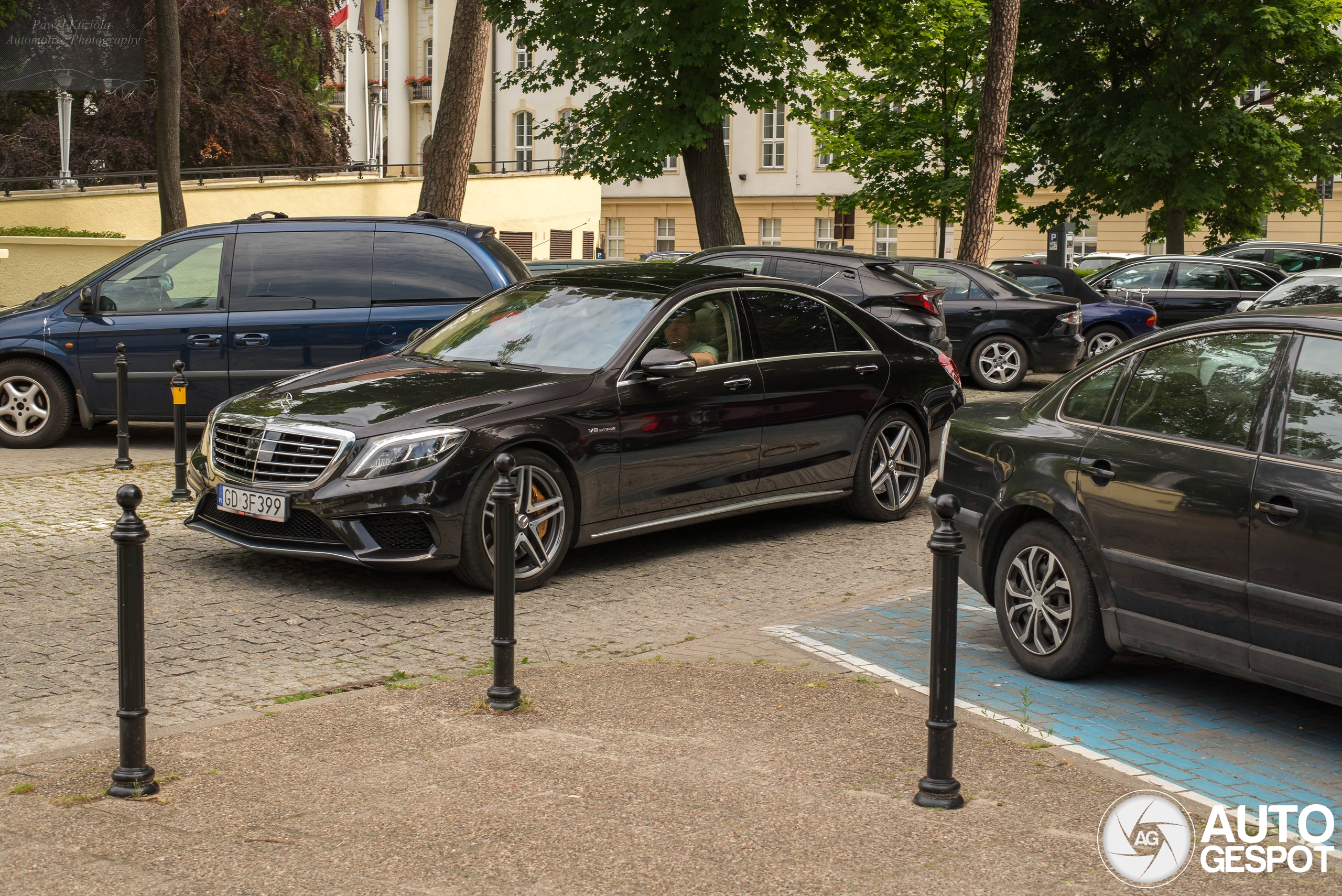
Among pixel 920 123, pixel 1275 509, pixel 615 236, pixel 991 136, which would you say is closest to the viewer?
pixel 1275 509

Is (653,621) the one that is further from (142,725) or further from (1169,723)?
(142,725)

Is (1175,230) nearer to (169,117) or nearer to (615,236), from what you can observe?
(169,117)

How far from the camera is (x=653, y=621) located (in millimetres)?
7156

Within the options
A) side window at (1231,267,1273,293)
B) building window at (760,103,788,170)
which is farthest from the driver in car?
building window at (760,103,788,170)

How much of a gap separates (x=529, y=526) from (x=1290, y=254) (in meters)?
23.5

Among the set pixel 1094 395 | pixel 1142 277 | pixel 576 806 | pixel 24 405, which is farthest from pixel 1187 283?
pixel 576 806

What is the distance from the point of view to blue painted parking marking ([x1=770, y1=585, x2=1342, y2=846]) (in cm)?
496

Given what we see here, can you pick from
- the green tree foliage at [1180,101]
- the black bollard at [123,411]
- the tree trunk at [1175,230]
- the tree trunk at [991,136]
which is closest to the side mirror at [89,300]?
the black bollard at [123,411]

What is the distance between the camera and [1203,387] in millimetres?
5578

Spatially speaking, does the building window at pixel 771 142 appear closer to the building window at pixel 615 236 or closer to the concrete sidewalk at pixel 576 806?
the building window at pixel 615 236

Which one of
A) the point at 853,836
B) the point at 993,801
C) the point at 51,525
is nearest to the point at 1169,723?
the point at 993,801

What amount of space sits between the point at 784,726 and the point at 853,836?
1.11m

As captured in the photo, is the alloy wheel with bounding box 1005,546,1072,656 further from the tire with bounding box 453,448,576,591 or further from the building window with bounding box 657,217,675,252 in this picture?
the building window with bounding box 657,217,675,252

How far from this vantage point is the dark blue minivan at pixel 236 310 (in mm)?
11859
